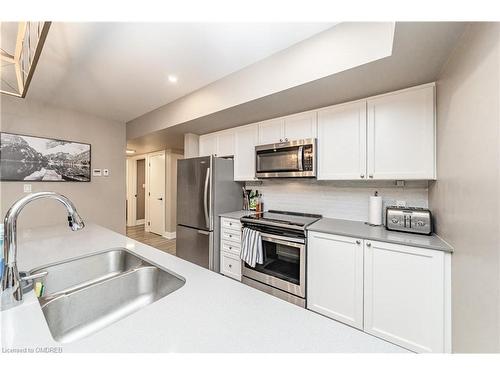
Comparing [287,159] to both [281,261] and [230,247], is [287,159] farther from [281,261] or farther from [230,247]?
[230,247]

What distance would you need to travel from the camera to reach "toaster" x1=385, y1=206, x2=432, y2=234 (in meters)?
1.60

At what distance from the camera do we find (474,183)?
99 cm

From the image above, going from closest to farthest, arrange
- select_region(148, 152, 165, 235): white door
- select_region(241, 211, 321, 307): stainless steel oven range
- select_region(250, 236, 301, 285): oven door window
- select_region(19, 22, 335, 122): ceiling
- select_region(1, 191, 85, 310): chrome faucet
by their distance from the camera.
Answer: select_region(1, 191, 85, 310): chrome faucet → select_region(19, 22, 335, 122): ceiling → select_region(241, 211, 321, 307): stainless steel oven range → select_region(250, 236, 301, 285): oven door window → select_region(148, 152, 165, 235): white door

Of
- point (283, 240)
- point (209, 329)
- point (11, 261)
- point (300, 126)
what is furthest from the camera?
point (300, 126)

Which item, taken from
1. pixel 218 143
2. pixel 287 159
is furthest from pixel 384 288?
pixel 218 143

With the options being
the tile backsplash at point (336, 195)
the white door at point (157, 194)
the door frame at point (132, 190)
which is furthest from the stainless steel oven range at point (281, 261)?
the door frame at point (132, 190)

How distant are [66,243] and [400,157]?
8.84ft

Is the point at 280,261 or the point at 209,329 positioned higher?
the point at 209,329

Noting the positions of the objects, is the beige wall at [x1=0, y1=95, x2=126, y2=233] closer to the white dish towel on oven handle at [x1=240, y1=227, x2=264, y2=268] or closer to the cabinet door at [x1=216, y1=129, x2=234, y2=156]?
the cabinet door at [x1=216, y1=129, x2=234, y2=156]

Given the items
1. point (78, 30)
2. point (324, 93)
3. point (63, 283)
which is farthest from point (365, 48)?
point (63, 283)

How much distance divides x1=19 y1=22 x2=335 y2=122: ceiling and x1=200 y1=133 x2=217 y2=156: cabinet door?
0.74 metres

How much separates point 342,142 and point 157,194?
178 inches

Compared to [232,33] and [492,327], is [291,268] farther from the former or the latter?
[232,33]

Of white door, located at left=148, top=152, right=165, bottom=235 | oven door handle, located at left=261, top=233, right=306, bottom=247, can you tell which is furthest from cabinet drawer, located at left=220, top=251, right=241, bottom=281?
white door, located at left=148, top=152, right=165, bottom=235
